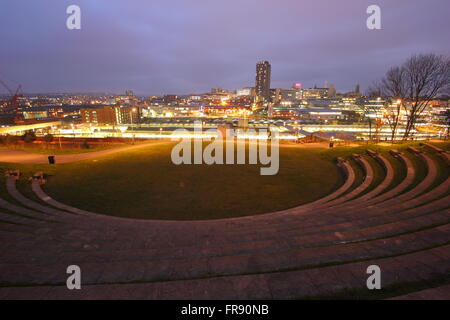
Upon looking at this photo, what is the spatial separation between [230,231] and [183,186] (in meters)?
7.51

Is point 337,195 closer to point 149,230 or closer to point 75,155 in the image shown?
point 149,230

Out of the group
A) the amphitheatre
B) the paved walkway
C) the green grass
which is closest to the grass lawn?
the amphitheatre

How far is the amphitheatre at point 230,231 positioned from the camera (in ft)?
15.4

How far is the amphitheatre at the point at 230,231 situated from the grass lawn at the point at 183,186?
119mm

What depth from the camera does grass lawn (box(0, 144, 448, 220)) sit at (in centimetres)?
1233

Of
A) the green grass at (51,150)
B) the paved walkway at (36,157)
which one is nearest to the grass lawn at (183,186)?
the paved walkway at (36,157)

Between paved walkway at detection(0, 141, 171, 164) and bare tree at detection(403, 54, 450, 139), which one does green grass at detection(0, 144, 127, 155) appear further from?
bare tree at detection(403, 54, 450, 139)

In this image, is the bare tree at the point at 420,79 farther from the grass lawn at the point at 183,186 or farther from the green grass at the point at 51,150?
the green grass at the point at 51,150

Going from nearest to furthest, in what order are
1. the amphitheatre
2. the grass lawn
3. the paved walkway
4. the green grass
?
1. the amphitheatre
2. the grass lawn
3. the paved walkway
4. the green grass

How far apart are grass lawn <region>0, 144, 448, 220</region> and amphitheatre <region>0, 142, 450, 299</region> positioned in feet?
0.39

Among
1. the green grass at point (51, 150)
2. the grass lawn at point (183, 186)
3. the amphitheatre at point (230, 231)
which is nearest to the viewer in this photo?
the amphitheatre at point (230, 231)

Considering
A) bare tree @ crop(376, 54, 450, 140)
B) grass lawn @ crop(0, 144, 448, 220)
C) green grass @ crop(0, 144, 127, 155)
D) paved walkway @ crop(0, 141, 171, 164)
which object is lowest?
grass lawn @ crop(0, 144, 448, 220)
